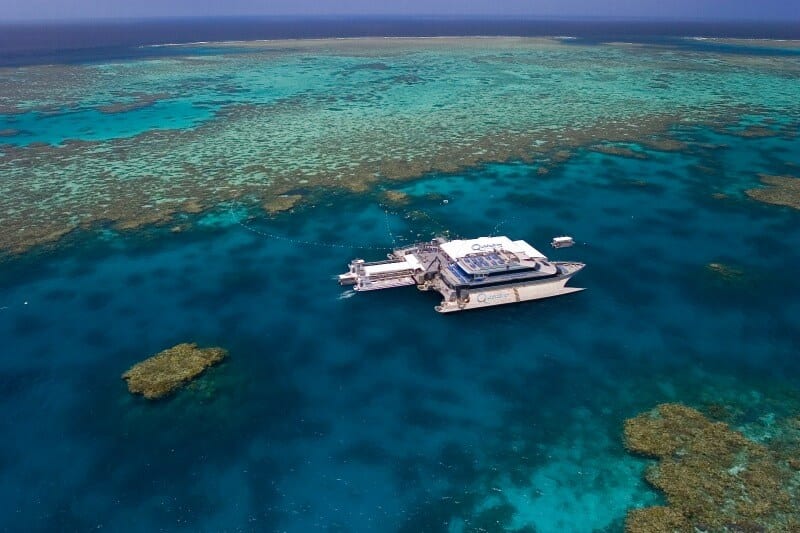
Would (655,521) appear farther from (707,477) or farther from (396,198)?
(396,198)

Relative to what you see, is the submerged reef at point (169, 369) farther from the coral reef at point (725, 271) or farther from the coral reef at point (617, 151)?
the coral reef at point (617, 151)

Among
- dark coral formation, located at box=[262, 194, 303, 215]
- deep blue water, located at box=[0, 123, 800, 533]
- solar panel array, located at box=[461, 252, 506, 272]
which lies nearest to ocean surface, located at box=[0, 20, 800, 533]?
deep blue water, located at box=[0, 123, 800, 533]

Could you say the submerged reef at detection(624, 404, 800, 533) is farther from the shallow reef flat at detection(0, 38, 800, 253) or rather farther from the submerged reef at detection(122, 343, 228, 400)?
the shallow reef flat at detection(0, 38, 800, 253)

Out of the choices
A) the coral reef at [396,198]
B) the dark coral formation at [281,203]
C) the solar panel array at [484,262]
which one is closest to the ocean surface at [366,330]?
the dark coral formation at [281,203]

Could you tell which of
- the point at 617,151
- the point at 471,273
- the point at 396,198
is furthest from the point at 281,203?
the point at 617,151

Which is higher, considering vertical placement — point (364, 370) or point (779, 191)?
point (779, 191)

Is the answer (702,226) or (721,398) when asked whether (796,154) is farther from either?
(721,398)

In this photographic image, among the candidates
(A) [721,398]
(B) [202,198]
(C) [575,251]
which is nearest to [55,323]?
(B) [202,198]

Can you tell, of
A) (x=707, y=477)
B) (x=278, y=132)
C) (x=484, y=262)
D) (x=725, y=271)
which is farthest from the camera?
(x=278, y=132)
